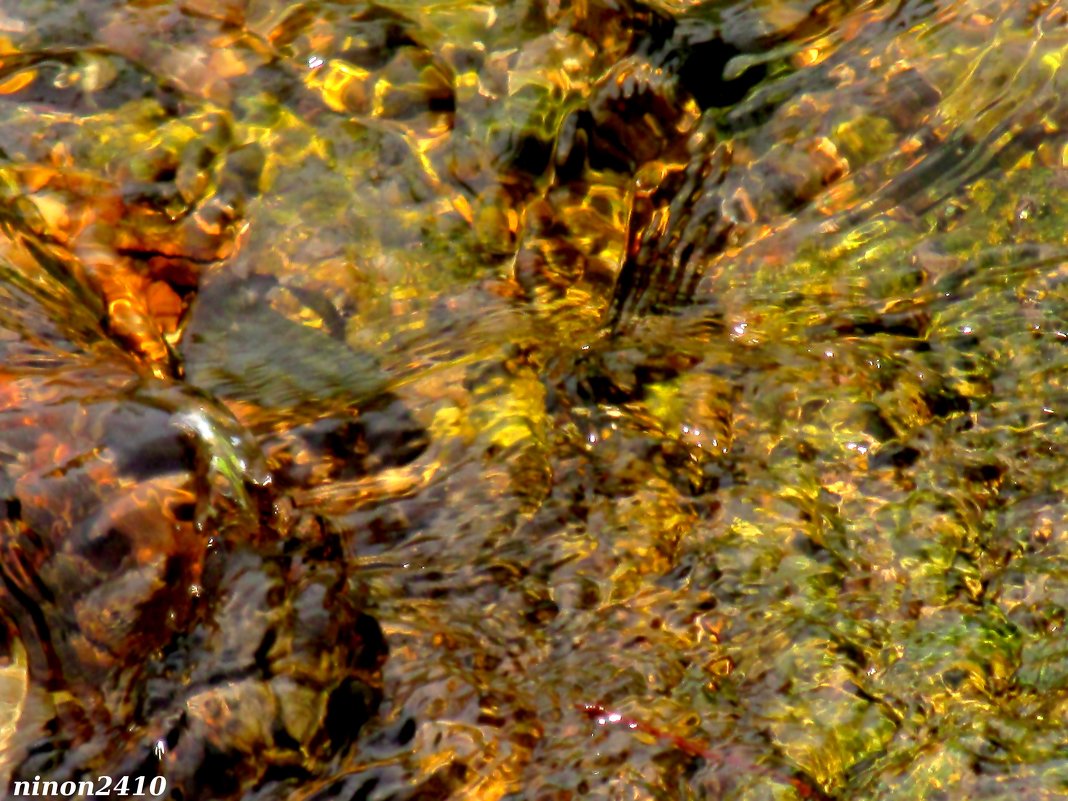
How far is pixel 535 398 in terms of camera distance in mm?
2811

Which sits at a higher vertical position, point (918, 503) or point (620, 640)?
point (918, 503)

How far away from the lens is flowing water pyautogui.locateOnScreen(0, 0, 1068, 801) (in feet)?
6.85

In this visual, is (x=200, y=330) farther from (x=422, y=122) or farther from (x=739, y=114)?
(x=739, y=114)

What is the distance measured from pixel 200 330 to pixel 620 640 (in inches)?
55.0

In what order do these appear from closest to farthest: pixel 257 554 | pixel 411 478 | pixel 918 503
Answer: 1. pixel 257 554
2. pixel 918 503
3. pixel 411 478

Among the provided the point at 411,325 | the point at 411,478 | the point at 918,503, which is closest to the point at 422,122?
the point at 411,325

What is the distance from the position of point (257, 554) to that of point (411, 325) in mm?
928

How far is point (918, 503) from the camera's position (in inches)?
95.5

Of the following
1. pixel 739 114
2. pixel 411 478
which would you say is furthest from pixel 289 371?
pixel 739 114

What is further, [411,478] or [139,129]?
[139,129]

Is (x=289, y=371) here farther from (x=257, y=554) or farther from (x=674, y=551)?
(x=674, y=551)

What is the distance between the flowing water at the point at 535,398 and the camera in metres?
2.09

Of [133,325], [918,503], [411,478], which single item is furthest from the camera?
[133,325]

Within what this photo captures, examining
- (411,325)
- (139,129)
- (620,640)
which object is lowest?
(620,640)
